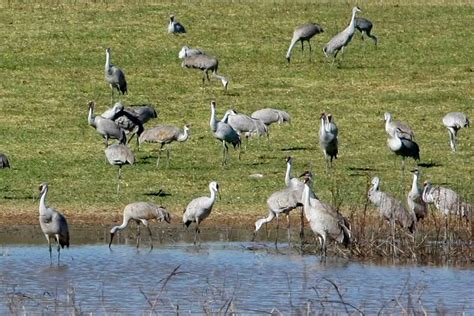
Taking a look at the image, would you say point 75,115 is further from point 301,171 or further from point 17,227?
point 17,227

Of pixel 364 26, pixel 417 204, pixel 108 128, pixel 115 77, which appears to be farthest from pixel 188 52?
pixel 417 204

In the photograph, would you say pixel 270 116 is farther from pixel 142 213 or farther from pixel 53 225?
pixel 53 225

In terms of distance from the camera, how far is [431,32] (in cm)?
3183

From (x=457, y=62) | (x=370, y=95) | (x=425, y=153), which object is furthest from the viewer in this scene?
(x=457, y=62)

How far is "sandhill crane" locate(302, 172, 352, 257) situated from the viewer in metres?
14.8

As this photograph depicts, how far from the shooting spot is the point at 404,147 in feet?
67.1

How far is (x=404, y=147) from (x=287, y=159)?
2.61m

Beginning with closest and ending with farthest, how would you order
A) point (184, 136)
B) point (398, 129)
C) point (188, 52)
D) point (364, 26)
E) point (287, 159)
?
1. point (287, 159)
2. point (184, 136)
3. point (398, 129)
4. point (188, 52)
5. point (364, 26)

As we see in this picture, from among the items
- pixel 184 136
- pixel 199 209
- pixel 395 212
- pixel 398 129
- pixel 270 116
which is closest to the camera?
pixel 395 212

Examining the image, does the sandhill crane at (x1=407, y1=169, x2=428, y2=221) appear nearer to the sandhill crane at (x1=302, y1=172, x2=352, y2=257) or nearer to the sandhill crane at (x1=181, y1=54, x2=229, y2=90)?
the sandhill crane at (x1=302, y1=172, x2=352, y2=257)

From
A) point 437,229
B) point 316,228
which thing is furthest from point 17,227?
point 437,229

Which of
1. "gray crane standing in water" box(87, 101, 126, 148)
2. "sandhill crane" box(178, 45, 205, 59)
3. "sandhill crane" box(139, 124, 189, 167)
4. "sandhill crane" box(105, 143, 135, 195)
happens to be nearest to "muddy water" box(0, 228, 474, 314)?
"sandhill crane" box(105, 143, 135, 195)

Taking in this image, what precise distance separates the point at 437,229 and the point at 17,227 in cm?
520

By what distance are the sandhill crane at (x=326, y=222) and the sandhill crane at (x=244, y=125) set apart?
22.6 ft
